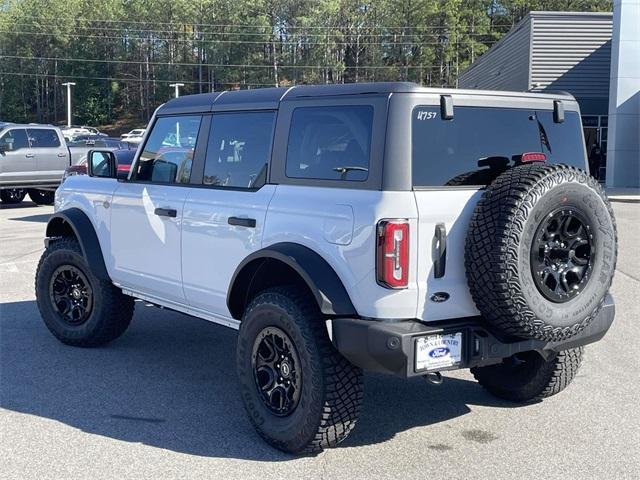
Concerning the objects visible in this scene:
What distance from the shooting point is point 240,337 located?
4.73 meters

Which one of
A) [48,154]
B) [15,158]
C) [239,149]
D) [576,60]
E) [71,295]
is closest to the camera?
[239,149]

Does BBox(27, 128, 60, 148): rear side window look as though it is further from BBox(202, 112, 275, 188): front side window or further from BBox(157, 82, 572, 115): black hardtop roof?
BBox(202, 112, 275, 188): front side window

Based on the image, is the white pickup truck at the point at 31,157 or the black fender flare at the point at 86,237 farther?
the white pickup truck at the point at 31,157

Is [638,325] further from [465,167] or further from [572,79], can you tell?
[572,79]

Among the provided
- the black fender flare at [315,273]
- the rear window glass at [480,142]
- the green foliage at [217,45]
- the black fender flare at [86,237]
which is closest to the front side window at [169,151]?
the black fender flare at [86,237]

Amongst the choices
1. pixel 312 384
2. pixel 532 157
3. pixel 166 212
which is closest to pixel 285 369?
pixel 312 384

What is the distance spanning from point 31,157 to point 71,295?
13.8 metres

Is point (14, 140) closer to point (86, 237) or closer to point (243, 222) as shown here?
point (86, 237)

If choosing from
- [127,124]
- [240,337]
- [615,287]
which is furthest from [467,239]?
[127,124]

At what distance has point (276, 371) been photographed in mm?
4562

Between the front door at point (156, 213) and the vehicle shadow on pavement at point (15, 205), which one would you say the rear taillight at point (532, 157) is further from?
the vehicle shadow on pavement at point (15, 205)

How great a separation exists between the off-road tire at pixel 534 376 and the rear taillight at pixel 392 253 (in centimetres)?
154

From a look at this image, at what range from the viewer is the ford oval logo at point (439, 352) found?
13.5 feet

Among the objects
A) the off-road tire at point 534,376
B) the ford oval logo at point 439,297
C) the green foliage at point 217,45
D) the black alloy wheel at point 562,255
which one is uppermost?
the green foliage at point 217,45
